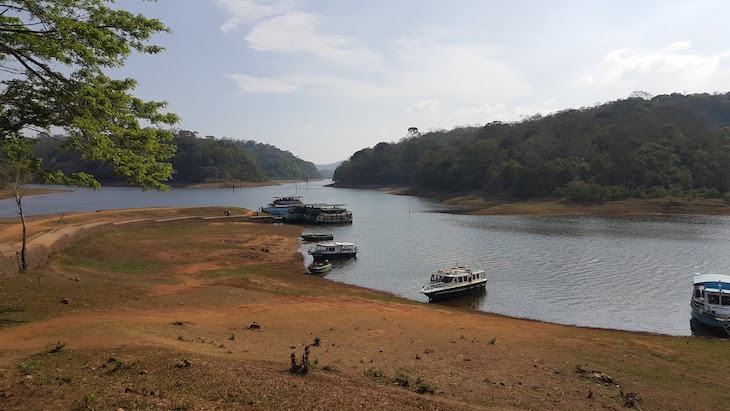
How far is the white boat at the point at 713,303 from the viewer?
29359mm

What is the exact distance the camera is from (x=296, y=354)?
56.2 ft

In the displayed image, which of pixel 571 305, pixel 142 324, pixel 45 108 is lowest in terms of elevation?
pixel 571 305

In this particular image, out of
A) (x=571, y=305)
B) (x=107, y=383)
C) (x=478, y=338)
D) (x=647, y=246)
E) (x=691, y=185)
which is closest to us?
(x=107, y=383)

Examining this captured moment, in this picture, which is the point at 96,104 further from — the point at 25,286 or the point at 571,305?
the point at 571,305

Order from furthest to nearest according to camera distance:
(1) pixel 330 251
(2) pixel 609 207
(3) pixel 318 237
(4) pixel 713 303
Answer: (2) pixel 609 207
(3) pixel 318 237
(1) pixel 330 251
(4) pixel 713 303

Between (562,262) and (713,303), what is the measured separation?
20440mm

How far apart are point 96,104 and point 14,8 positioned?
3277 mm

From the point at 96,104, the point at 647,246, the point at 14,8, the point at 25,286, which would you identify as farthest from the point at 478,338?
the point at 647,246

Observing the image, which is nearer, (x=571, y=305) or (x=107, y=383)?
(x=107, y=383)

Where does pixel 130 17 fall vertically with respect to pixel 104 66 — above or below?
above

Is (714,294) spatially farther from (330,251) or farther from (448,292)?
(330,251)

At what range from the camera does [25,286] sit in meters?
24.4

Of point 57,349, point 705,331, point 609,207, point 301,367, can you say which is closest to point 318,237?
point 705,331

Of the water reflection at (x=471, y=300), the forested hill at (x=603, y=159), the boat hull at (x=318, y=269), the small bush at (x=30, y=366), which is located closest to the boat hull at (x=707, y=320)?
the water reflection at (x=471, y=300)
